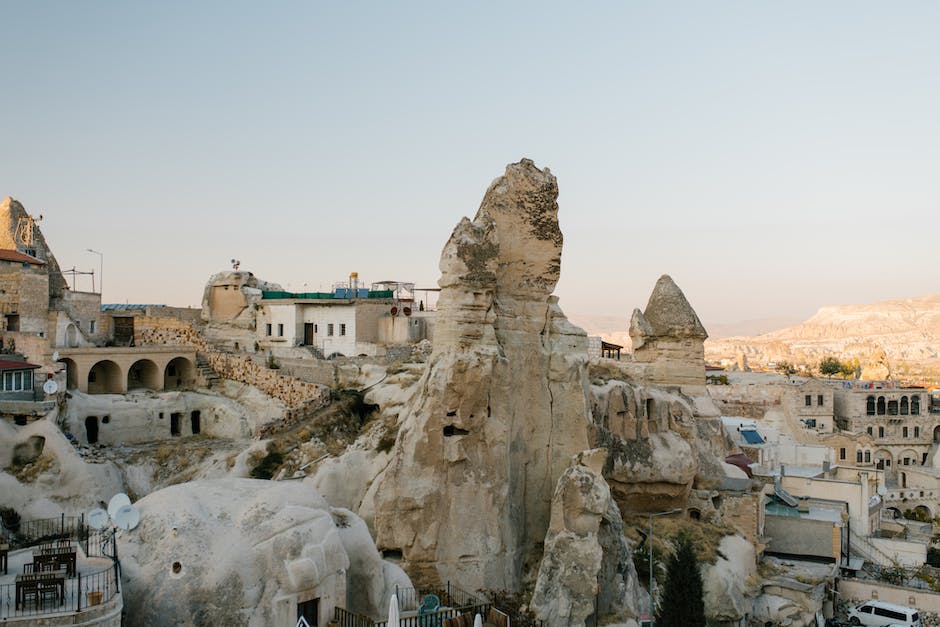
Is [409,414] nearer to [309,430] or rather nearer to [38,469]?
[309,430]

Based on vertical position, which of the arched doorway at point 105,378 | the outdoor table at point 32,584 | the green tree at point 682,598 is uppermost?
the arched doorway at point 105,378

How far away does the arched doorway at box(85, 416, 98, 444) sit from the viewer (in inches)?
1542

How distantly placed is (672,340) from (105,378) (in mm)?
28976

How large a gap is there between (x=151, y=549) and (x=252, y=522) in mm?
1987

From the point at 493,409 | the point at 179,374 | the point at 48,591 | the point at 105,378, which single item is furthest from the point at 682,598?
the point at 105,378

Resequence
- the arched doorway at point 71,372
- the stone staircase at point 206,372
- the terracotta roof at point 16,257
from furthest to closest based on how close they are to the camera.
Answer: the stone staircase at point 206,372 < the terracotta roof at point 16,257 < the arched doorway at point 71,372

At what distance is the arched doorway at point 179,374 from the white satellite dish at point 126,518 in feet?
99.0

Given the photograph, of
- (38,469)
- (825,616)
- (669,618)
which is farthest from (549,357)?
(38,469)

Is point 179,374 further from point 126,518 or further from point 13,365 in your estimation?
point 126,518

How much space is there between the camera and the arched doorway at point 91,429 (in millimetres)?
39156

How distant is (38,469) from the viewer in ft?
107

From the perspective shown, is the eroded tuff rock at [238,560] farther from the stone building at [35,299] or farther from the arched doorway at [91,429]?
the stone building at [35,299]

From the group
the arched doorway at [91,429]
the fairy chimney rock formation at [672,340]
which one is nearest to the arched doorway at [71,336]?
the arched doorway at [91,429]

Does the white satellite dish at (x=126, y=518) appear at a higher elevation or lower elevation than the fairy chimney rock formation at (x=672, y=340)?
lower
